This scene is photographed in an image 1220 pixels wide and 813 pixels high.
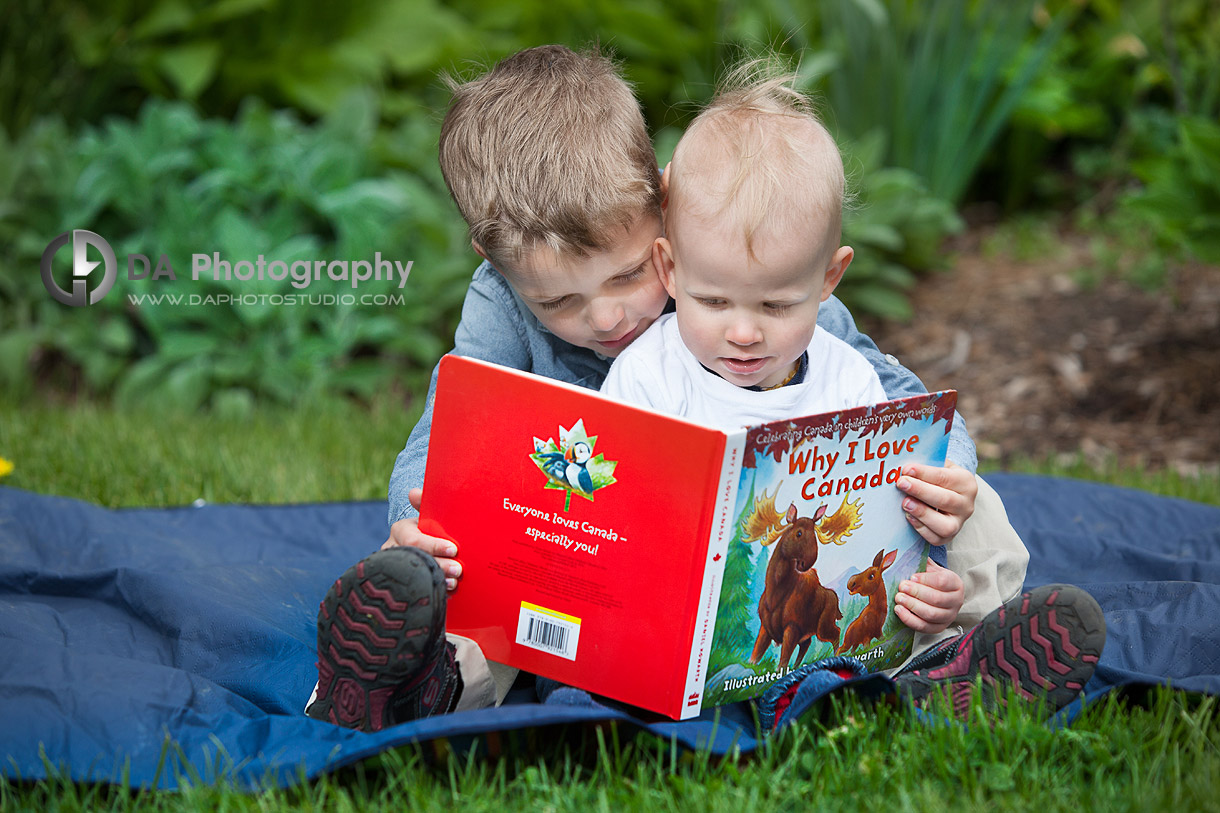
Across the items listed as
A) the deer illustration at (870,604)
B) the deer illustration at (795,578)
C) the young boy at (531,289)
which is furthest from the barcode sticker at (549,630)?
the deer illustration at (870,604)

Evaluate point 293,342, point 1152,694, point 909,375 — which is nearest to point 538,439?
point 909,375

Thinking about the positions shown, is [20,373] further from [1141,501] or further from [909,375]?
[1141,501]

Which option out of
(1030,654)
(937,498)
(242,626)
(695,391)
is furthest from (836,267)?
(242,626)

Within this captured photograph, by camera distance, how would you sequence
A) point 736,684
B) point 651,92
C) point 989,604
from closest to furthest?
point 736,684 → point 989,604 → point 651,92

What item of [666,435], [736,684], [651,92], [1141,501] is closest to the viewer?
[666,435]

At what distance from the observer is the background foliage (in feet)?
12.6

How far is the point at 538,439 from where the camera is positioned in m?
1.56

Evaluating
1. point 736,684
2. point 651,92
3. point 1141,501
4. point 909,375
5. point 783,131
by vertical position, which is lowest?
point 736,684

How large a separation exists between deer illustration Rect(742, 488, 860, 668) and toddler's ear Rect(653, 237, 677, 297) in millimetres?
447

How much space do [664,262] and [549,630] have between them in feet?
2.10

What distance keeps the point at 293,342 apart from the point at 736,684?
8.84 ft

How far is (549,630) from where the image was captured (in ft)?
5.34

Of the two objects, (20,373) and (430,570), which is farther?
(20,373)

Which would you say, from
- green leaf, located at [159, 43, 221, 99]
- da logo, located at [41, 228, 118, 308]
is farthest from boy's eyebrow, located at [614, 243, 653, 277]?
green leaf, located at [159, 43, 221, 99]
